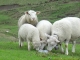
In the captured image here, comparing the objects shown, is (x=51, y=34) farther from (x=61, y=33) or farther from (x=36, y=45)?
(x=36, y=45)

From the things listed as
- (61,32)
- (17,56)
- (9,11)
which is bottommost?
(17,56)

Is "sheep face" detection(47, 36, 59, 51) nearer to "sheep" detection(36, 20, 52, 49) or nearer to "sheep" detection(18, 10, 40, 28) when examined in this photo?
"sheep" detection(36, 20, 52, 49)

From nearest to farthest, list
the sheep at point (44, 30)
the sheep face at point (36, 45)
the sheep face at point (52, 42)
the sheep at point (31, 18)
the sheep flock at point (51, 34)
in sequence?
the sheep face at point (52, 42) < the sheep flock at point (51, 34) < the sheep face at point (36, 45) < the sheep at point (44, 30) < the sheep at point (31, 18)

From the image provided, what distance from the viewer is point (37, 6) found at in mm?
85312

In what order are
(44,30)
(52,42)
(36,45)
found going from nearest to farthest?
(52,42) < (36,45) < (44,30)

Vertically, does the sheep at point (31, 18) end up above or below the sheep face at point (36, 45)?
above

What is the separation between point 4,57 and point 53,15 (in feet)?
197

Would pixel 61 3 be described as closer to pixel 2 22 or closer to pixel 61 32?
pixel 2 22

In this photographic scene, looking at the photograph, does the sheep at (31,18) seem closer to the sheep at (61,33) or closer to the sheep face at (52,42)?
the sheep at (61,33)

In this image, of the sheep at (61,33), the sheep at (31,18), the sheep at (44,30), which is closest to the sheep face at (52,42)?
the sheep at (61,33)

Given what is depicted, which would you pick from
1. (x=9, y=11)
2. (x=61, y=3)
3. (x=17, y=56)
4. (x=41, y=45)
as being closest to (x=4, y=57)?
(x=17, y=56)

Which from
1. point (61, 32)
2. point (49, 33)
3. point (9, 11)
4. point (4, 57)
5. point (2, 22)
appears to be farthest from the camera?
point (9, 11)

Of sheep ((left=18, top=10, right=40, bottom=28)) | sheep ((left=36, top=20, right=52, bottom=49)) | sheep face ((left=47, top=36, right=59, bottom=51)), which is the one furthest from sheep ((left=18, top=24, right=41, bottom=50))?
sheep ((left=18, top=10, right=40, bottom=28))

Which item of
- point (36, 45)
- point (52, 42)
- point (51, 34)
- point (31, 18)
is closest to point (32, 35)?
point (36, 45)
